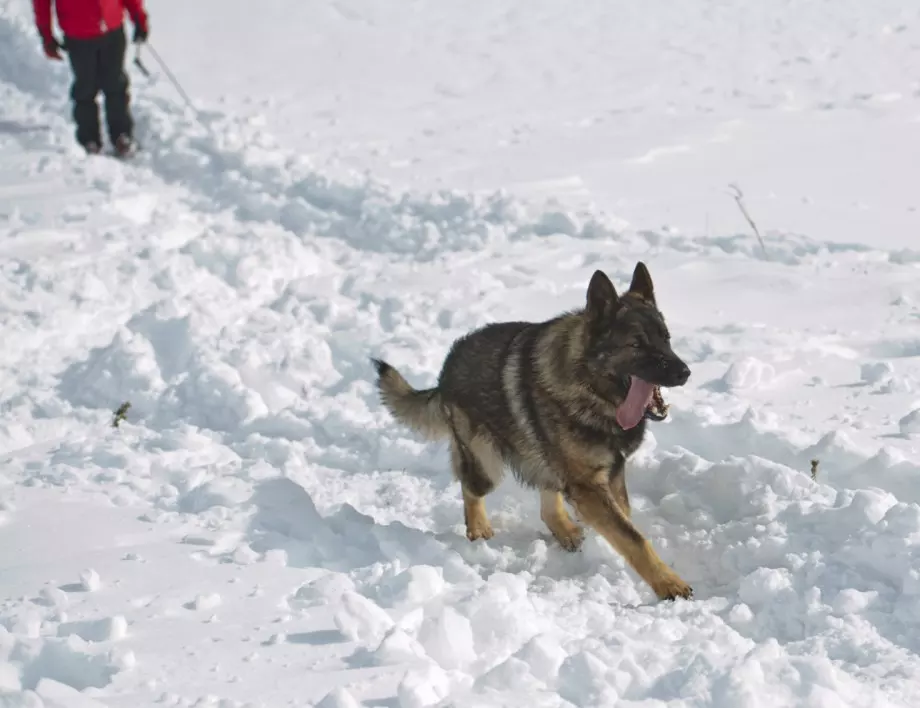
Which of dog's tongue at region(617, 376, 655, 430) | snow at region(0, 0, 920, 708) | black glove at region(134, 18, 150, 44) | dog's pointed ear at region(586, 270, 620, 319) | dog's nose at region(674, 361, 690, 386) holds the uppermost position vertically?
dog's pointed ear at region(586, 270, 620, 319)

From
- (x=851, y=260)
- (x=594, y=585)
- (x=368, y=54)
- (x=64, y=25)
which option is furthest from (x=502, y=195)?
(x=368, y=54)

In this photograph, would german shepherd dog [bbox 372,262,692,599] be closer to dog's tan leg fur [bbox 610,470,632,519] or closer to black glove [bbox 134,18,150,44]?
dog's tan leg fur [bbox 610,470,632,519]

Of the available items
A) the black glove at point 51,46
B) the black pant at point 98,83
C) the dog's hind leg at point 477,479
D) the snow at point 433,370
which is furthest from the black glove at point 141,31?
the dog's hind leg at point 477,479

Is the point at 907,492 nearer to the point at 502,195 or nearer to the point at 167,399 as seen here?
the point at 167,399

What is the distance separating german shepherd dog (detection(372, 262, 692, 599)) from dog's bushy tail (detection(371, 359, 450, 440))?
0.05 ft

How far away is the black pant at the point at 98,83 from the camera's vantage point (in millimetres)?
10031

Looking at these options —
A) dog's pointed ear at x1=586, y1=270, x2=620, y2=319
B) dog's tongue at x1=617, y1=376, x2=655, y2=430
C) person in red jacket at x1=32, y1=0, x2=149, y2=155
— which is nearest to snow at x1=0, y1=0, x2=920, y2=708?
person in red jacket at x1=32, y1=0, x2=149, y2=155

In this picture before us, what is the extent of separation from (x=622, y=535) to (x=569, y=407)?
1.91 feet

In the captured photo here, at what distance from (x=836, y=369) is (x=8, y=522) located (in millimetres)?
4490

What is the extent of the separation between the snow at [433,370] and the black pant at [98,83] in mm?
341

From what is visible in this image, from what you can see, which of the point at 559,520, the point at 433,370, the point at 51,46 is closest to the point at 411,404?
the point at 559,520

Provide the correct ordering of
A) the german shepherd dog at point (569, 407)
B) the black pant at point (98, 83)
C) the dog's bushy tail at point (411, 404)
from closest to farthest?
the german shepherd dog at point (569, 407)
the dog's bushy tail at point (411, 404)
the black pant at point (98, 83)

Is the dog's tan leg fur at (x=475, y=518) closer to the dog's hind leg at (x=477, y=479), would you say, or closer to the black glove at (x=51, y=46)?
the dog's hind leg at (x=477, y=479)

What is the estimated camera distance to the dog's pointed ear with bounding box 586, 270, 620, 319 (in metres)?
4.43
